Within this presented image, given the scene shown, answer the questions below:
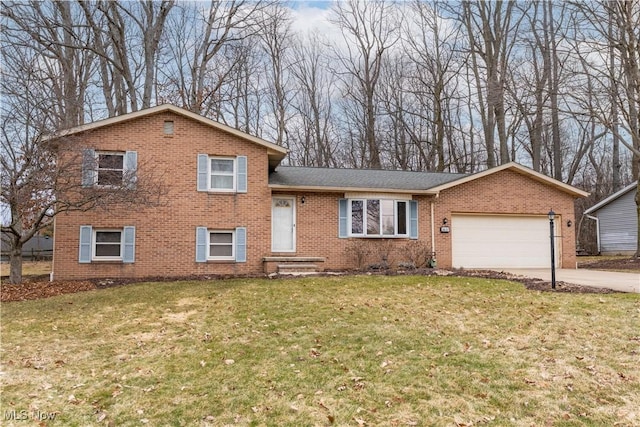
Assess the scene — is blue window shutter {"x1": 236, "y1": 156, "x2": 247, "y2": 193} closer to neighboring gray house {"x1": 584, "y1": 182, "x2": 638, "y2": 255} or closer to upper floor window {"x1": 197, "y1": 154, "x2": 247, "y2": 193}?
upper floor window {"x1": 197, "y1": 154, "x2": 247, "y2": 193}

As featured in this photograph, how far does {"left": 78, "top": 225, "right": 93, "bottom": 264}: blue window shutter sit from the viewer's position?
12898 millimetres

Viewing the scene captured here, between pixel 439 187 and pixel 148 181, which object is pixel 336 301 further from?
pixel 439 187

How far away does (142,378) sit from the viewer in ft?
17.4

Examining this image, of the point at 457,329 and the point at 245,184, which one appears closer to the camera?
the point at 457,329

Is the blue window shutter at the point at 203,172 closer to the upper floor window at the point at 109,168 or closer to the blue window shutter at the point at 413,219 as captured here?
the upper floor window at the point at 109,168

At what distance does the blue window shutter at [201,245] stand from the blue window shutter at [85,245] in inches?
121

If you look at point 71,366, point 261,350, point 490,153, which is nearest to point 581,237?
point 490,153

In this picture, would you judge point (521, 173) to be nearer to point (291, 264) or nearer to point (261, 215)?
point (291, 264)

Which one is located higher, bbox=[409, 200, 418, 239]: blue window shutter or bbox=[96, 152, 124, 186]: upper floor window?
bbox=[96, 152, 124, 186]: upper floor window

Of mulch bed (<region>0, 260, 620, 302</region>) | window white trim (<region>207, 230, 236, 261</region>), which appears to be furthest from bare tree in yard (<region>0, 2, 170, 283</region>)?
window white trim (<region>207, 230, 236, 261</region>)

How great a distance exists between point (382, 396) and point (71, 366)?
4064mm

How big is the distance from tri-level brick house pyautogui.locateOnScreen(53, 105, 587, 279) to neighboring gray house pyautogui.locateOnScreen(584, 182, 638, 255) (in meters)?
11.1

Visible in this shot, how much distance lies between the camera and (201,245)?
44.9 ft

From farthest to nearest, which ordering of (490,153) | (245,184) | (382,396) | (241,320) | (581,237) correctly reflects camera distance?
(581,237), (490,153), (245,184), (241,320), (382,396)
